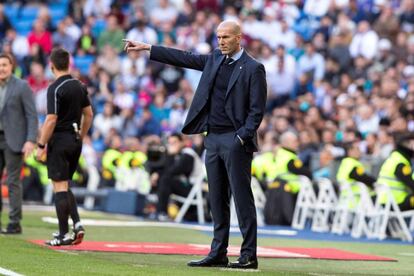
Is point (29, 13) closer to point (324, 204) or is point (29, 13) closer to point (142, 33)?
point (142, 33)

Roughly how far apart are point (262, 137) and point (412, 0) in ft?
17.4

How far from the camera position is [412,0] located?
2666 centimetres

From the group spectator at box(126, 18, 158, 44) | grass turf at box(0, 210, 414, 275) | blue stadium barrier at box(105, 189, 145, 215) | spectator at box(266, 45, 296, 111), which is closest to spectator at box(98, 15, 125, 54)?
spectator at box(126, 18, 158, 44)

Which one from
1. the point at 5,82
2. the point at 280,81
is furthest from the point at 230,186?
the point at 280,81

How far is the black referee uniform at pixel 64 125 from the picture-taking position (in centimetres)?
1227

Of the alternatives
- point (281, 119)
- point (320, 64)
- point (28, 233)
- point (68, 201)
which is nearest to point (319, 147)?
point (281, 119)

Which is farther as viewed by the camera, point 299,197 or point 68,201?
point 299,197

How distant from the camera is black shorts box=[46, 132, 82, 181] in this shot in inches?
484

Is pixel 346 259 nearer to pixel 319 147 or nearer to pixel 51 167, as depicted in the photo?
pixel 51 167

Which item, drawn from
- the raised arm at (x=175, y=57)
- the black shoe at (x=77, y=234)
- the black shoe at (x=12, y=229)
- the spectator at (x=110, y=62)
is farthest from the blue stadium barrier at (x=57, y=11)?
the raised arm at (x=175, y=57)

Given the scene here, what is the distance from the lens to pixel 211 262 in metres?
10.7

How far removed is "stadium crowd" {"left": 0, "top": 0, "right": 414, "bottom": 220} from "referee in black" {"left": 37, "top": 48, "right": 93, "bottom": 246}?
30.6ft

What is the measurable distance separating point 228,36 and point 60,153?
2644mm

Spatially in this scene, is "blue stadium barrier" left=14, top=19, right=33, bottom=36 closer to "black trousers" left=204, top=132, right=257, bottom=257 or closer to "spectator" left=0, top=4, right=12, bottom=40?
"spectator" left=0, top=4, right=12, bottom=40
